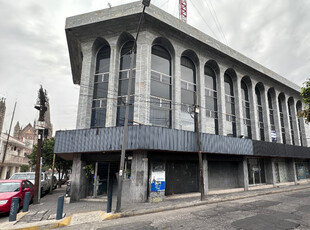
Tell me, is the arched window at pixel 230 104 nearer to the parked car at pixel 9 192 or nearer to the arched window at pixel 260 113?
the arched window at pixel 260 113

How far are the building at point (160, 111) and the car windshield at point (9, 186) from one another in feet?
10.3

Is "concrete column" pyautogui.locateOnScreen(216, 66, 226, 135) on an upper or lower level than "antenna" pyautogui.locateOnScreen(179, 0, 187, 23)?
lower

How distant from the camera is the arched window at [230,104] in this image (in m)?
20.6

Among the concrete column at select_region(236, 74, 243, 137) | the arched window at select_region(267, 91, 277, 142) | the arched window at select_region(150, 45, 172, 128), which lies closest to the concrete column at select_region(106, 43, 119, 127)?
the arched window at select_region(150, 45, 172, 128)

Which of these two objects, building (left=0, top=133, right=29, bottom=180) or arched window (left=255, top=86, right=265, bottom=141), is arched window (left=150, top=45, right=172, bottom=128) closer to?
arched window (left=255, top=86, right=265, bottom=141)

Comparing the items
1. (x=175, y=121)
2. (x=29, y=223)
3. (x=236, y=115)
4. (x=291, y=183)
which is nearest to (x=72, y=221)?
(x=29, y=223)

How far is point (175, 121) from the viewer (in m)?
15.6

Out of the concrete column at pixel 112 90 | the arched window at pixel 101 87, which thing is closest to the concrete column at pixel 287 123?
the concrete column at pixel 112 90

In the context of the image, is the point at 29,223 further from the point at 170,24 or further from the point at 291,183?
the point at 291,183

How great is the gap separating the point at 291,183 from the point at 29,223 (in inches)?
1069

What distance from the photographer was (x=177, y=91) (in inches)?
637

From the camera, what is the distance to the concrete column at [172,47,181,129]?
15.7 metres

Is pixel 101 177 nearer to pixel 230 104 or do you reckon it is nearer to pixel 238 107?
pixel 230 104

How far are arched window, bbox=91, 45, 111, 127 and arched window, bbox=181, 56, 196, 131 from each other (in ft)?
23.2
